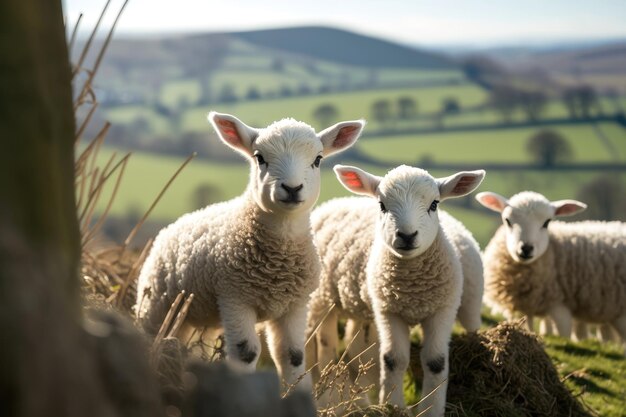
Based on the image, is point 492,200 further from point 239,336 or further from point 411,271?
point 239,336

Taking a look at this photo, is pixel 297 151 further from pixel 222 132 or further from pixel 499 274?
pixel 499 274

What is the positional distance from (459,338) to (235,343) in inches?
82.4

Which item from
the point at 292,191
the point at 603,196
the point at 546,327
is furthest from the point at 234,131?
the point at 603,196

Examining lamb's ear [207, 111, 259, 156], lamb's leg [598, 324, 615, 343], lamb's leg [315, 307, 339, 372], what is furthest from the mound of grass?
lamb's leg [598, 324, 615, 343]

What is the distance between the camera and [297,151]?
518 centimetres

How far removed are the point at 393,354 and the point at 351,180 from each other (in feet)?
4.08

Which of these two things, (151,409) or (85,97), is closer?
(151,409)

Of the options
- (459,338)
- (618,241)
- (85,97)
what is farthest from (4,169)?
(618,241)

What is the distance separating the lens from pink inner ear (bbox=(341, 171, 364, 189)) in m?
5.91

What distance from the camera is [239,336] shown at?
5.22 meters

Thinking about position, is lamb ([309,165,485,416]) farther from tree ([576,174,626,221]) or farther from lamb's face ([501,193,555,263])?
tree ([576,174,626,221])

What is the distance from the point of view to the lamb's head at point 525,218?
848 centimetres

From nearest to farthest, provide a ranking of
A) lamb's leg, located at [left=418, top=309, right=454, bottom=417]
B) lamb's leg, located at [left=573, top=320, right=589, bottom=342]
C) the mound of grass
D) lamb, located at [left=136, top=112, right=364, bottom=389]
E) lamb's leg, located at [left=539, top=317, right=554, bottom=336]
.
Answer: lamb, located at [left=136, top=112, right=364, bottom=389]
lamb's leg, located at [left=418, top=309, right=454, bottom=417]
the mound of grass
lamb's leg, located at [left=539, top=317, right=554, bottom=336]
lamb's leg, located at [left=573, top=320, right=589, bottom=342]

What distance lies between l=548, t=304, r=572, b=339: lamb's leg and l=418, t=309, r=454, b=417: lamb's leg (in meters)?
3.85
